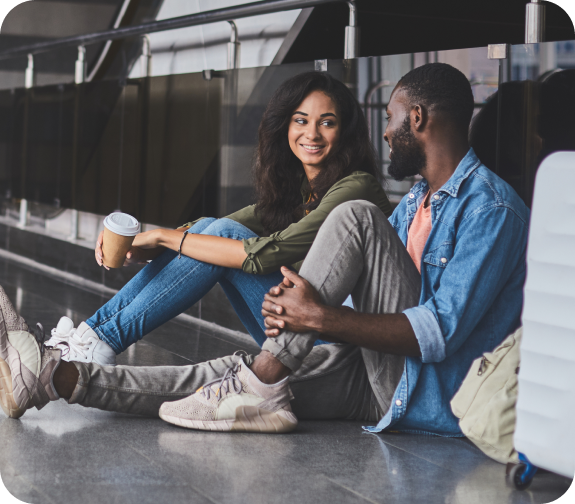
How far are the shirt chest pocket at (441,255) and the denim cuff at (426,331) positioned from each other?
15cm

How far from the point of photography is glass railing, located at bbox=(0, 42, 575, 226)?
246 cm

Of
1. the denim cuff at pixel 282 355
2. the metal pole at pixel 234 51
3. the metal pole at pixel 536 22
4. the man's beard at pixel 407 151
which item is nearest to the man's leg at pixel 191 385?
the denim cuff at pixel 282 355

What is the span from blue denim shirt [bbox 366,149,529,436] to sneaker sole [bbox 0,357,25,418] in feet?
3.12

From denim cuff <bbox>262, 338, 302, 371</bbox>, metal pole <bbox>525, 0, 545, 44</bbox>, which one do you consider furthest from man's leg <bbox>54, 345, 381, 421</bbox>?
metal pole <bbox>525, 0, 545, 44</bbox>

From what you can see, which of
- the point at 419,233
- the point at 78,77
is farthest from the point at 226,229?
the point at 78,77

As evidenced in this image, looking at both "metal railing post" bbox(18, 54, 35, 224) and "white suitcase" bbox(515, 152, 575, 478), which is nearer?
"white suitcase" bbox(515, 152, 575, 478)

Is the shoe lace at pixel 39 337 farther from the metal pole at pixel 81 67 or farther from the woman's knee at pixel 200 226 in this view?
the metal pole at pixel 81 67

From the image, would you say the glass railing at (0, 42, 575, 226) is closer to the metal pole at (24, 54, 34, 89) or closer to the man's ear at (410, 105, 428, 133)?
the metal pole at (24, 54, 34, 89)

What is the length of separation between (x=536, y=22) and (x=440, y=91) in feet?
1.76

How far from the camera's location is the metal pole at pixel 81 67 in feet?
18.7

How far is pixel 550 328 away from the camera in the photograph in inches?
60.9

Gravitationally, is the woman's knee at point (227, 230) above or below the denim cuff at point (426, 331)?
above

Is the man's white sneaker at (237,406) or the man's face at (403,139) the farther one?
the man's face at (403,139)

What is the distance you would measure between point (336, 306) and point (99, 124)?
379 centimetres
